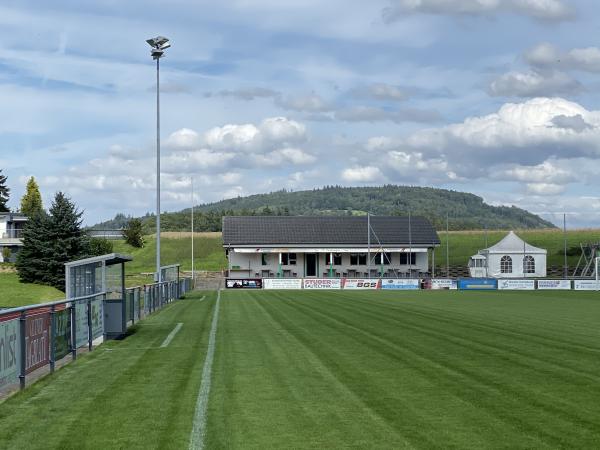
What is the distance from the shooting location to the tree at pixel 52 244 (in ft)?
186

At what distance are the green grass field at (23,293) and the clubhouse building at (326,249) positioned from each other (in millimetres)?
30375

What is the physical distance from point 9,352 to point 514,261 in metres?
74.6

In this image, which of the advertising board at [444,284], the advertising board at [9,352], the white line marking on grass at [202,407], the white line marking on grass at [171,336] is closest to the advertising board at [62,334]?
the advertising board at [9,352]

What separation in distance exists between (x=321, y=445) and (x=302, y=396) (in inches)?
124

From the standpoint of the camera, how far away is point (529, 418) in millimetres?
9758

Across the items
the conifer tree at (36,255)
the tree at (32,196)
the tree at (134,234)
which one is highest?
the tree at (32,196)

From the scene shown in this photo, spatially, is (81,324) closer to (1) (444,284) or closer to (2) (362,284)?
(2) (362,284)

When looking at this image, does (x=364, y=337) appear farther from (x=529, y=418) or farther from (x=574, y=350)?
(x=529, y=418)

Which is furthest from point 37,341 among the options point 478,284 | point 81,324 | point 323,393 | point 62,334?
point 478,284

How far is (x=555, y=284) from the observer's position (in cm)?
6781

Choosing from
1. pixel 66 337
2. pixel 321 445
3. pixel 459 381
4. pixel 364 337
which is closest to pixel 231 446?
pixel 321 445

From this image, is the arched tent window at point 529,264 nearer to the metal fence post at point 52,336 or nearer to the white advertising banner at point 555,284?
the white advertising banner at point 555,284

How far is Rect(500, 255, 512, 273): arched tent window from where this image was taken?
82.1 meters

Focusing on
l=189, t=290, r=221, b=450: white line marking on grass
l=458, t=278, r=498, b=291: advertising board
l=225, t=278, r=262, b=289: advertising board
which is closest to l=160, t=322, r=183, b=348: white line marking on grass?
l=189, t=290, r=221, b=450: white line marking on grass
